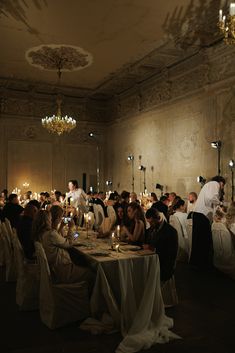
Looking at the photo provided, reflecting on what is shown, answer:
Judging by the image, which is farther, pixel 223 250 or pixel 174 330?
pixel 223 250

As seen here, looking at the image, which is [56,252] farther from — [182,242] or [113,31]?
[113,31]

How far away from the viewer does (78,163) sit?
18.3m

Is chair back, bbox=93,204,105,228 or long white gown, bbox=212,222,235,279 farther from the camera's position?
chair back, bbox=93,204,105,228

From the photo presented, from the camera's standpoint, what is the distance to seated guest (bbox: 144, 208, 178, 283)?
188 inches

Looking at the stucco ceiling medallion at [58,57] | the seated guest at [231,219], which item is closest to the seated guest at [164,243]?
the seated guest at [231,219]

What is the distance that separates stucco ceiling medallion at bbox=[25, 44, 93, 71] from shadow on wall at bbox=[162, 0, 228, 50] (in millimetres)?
3248

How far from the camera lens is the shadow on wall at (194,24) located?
356 inches

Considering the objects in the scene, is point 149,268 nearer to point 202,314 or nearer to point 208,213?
point 202,314

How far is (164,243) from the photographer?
15.7 ft

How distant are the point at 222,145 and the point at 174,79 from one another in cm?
378

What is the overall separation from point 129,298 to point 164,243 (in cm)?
85

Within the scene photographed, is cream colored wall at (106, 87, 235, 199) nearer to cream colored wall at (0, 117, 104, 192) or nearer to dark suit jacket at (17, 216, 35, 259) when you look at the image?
cream colored wall at (0, 117, 104, 192)

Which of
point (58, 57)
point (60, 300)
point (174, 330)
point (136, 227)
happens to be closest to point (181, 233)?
point (136, 227)

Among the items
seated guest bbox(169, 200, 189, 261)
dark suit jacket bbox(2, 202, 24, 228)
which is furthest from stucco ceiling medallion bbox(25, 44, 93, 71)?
seated guest bbox(169, 200, 189, 261)
